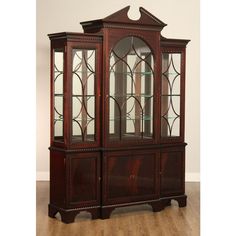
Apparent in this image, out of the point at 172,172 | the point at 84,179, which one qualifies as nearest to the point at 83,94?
the point at 84,179

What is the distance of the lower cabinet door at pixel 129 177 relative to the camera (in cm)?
Answer: 530

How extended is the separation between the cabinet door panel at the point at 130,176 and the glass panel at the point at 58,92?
572 millimetres

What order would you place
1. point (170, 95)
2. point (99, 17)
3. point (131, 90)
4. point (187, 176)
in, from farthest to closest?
point (187, 176)
point (99, 17)
point (170, 95)
point (131, 90)

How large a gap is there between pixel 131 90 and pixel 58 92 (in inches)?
29.1

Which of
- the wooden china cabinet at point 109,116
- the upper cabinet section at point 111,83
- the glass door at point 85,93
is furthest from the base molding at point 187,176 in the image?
the glass door at point 85,93

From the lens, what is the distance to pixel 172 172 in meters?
5.80

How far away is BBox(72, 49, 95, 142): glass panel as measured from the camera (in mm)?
5102

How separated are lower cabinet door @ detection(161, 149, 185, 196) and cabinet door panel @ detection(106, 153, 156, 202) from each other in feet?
0.62
